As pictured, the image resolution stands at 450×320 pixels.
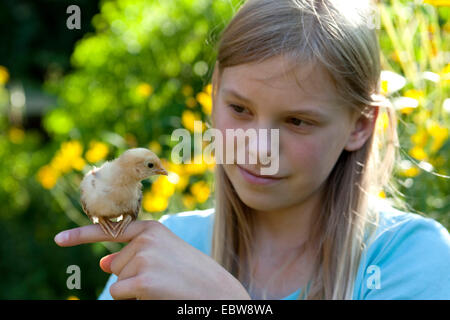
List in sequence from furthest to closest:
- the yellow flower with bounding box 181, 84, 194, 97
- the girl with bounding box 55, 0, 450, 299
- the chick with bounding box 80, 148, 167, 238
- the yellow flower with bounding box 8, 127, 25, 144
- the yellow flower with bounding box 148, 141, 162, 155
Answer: the yellow flower with bounding box 8, 127, 25, 144
the yellow flower with bounding box 181, 84, 194, 97
the yellow flower with bounding box 148, 141, 162, 155
the girl with bounding box 55, 0, 450, 299
the chick with bounding box 80, 148, 167, 238

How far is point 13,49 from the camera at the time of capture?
5.49 meters

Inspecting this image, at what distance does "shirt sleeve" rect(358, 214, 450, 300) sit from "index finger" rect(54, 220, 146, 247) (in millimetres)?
550

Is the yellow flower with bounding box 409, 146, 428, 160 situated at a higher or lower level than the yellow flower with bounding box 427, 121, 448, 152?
lower

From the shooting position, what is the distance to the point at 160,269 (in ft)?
3.09

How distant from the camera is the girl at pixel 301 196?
972mm

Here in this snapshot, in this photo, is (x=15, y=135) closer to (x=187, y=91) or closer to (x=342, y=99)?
(x=187, y=91)

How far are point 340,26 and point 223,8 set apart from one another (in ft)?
4.21

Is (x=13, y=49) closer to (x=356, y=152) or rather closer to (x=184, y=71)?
(x=184, y=71)

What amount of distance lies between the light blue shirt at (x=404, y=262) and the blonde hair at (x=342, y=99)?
3 centimetres

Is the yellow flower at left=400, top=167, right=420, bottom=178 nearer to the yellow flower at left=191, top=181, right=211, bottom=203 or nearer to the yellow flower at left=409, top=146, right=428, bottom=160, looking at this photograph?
the yellow flower at left=409, top=146, right=428, bottom=160

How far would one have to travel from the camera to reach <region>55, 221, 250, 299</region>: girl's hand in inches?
36.3
